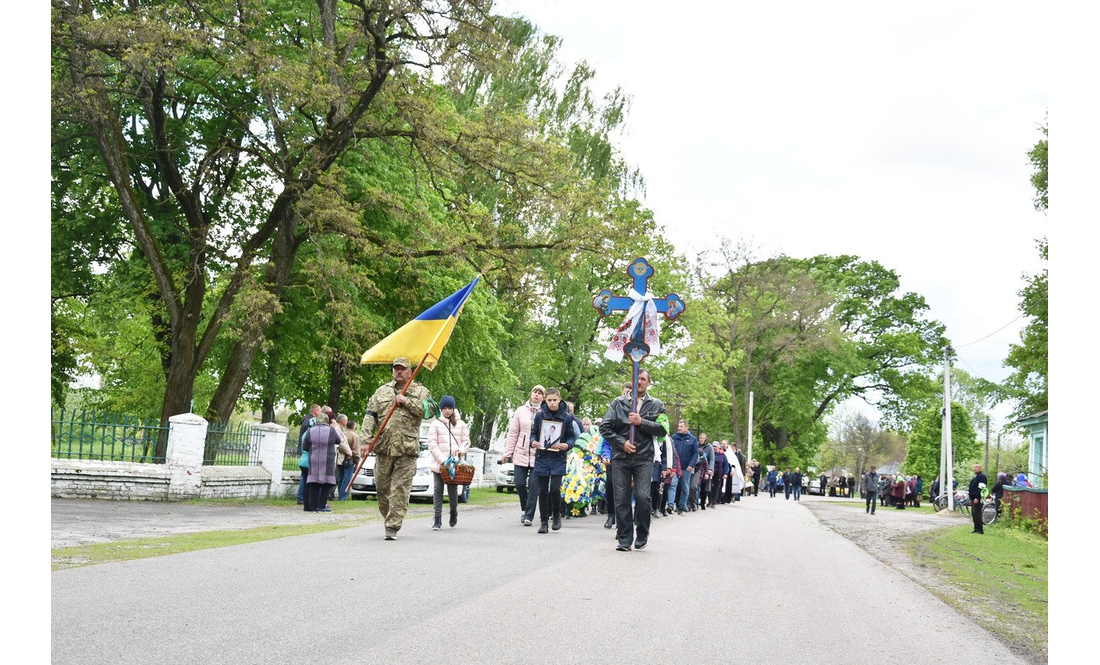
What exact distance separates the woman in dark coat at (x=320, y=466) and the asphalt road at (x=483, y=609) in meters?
6.27

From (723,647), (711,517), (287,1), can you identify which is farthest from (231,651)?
(287,1)

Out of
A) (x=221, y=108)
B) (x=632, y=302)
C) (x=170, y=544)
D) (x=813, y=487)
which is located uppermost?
(x=221, y=108)

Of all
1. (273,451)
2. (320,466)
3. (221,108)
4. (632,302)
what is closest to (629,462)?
(632,302)

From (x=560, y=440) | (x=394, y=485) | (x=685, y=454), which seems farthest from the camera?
(x=685, y=454)

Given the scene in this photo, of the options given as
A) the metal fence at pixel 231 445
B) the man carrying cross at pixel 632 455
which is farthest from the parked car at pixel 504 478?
the man carrying cross at pixel 632 455

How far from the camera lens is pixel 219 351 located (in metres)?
27.1

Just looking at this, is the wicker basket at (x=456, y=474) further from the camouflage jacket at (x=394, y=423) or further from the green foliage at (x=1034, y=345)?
the green foliage at (x=1034, y=345)

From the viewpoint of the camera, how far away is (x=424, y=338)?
13.7m

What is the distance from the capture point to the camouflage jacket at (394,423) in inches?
474

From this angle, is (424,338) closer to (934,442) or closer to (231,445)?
(231,445)

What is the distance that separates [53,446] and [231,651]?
13595 mm

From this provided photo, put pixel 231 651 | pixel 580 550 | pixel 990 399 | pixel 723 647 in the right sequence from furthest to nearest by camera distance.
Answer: pixel 990 399 → pixel 580 550 → pixel 723 647 → pixel 231 651

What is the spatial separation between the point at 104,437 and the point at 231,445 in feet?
9.81

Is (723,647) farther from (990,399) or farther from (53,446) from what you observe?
(990,399)
